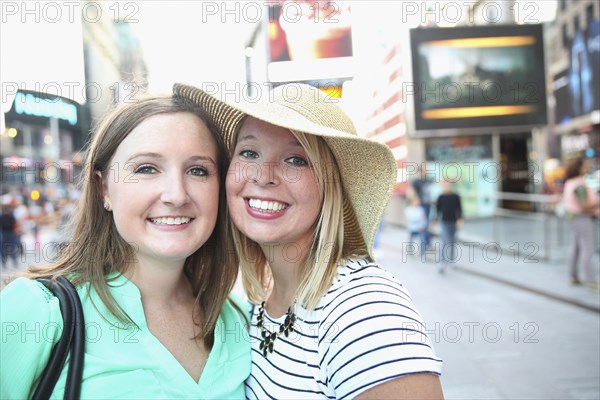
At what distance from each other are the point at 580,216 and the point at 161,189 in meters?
6.74

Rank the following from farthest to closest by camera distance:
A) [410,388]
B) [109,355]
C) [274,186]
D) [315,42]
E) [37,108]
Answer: [315,42]
[37,108]
[274,186]
[109,355]
[410,388]

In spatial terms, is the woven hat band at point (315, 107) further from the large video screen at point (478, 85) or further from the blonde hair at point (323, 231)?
the large video screen at point (478, 85)

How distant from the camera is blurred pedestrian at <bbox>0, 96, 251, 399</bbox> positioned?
1338mm

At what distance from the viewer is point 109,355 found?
4.52 feet

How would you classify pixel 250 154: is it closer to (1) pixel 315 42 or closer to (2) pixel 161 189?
(2) pixel 161 189

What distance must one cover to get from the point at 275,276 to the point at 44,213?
1684 cm

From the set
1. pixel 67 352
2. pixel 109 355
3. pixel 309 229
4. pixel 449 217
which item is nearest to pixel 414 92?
pixel 449 217

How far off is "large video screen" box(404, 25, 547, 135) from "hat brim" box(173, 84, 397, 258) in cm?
1326

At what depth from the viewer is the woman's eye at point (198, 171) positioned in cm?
161

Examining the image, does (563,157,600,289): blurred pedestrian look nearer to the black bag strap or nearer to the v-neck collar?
the v-neck collar

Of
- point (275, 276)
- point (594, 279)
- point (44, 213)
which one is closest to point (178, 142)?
point (275, 276)

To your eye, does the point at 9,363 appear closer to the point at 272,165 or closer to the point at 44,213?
the point at 272,165

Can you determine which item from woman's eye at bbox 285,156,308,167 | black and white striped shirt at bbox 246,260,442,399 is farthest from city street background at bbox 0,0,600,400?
black and white striped shirt at bbox 246,260,442,399

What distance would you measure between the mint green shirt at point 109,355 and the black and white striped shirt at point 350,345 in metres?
0.14
